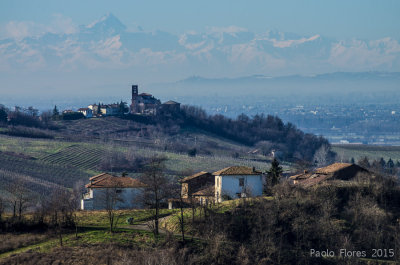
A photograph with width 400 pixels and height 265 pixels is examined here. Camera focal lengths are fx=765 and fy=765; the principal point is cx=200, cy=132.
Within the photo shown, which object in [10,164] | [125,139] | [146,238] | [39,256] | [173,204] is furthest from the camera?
[125,139]

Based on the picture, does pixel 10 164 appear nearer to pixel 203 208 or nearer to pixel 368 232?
pixel 203 208

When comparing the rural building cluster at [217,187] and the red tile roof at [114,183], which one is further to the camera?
the red tile roof at [114,183]

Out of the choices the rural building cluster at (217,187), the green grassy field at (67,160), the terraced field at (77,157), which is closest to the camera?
the rural building cluster at (217,187)

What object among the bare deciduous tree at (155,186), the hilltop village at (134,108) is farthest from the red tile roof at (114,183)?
the hilltop village at (134,108)

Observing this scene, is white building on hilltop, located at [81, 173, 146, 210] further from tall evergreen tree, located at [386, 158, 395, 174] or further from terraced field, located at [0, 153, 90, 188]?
tall evergreen tree, located at [386, 158, 395, 174]

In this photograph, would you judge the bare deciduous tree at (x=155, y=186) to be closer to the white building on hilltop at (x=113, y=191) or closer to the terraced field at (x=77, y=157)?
the white building on hilltop at (x=113, y=191)

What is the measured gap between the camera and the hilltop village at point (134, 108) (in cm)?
17500

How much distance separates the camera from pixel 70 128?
511ft

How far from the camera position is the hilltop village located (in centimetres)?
17500

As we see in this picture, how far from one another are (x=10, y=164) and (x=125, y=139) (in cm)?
4607

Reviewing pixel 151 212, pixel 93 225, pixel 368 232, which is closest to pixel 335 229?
pixel 368 232

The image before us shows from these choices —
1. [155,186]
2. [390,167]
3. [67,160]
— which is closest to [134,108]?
[67,160]

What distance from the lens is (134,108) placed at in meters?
186

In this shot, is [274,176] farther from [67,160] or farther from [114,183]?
[67,160]
